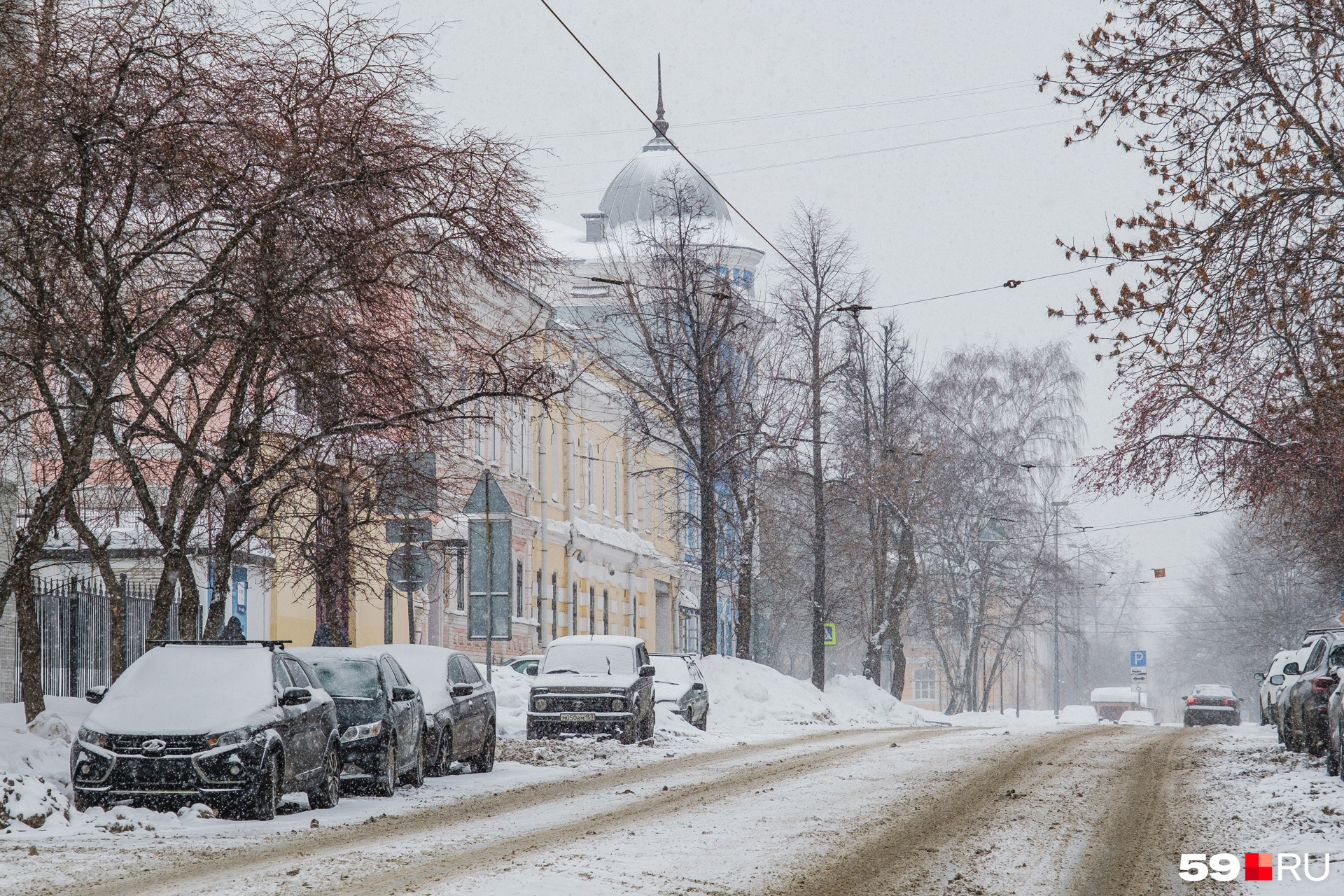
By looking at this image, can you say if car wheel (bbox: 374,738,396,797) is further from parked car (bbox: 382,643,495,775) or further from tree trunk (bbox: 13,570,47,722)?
tree trunk (bbox: 13,570,47,722)

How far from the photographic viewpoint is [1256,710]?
104m

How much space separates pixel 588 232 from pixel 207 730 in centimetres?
5553

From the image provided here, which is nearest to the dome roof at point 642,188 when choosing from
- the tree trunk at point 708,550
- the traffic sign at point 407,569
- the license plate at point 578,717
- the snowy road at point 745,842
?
the tree trunk at point 708,550

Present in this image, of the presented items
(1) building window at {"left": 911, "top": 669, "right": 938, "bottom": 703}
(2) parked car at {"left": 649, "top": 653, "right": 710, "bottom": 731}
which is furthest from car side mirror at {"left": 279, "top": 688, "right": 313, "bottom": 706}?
(1) building window at {"left": 911, "top": 669, "right": 938, "bottom": 703}

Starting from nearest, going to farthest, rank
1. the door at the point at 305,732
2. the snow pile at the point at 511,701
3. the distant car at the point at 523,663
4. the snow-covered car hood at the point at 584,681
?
the door at the point at 305,732 < the snow-covered car hood at the point at 584,681 < the snow pile at the point at 511,701 < the distant car at the point at 523,663

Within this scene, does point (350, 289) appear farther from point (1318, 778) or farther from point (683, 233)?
point (683, 233)

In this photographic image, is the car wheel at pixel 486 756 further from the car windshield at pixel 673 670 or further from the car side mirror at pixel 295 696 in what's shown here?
the car windshield at pixel 673 670

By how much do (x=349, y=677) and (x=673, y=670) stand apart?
14.7 m

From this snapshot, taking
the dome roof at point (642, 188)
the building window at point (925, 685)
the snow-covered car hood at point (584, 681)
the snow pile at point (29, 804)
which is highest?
the dome roof at point (642, 188)

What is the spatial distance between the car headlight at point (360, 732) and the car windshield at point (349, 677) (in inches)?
18.6

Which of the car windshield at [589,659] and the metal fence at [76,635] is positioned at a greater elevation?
the metal fence at [76,635]

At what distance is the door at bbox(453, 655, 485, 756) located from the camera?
1998cm

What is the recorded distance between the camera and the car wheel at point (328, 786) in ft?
50.9

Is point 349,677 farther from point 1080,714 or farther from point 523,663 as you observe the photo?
point 1080,714
